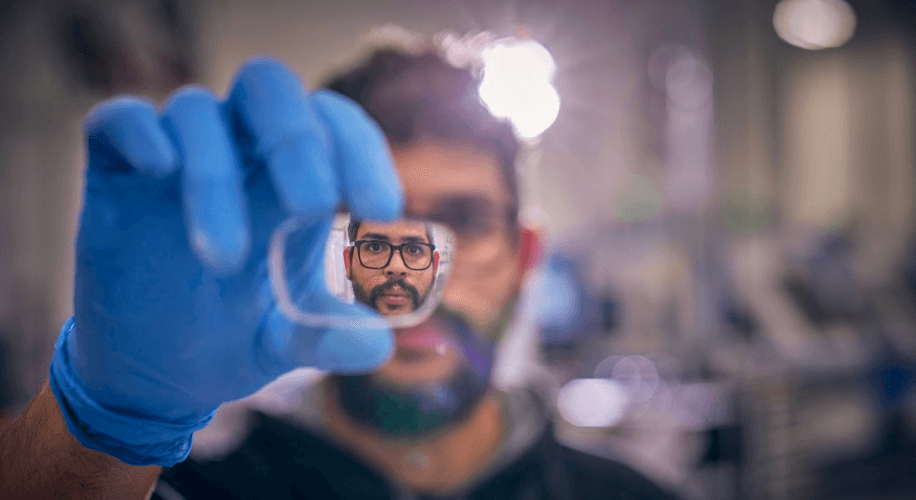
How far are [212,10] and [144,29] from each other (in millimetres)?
346

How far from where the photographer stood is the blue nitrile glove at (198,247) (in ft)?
1.45

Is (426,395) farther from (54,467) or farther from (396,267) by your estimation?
(54,467)

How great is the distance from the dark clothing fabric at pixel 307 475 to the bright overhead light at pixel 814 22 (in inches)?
123

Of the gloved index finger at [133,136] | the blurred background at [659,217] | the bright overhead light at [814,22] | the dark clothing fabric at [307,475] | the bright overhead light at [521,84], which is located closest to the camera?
the gloved index finger at [133,136]

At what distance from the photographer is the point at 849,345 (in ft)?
8.26

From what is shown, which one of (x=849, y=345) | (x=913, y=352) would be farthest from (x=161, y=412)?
(x=913, y=352)

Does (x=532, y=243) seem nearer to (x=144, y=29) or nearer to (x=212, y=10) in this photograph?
(x=212, y=10)

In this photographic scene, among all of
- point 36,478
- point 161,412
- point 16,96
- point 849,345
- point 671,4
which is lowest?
point 36,478

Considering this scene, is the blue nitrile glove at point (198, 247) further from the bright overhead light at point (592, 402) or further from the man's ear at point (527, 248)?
the bright overhead light at point (592, 402)

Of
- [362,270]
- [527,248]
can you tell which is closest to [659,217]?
[527,248]

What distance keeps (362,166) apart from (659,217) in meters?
2.10

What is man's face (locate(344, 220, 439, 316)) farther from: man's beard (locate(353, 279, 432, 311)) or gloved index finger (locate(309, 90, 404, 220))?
gloved index finger (locate(309, 90, 404, 220))

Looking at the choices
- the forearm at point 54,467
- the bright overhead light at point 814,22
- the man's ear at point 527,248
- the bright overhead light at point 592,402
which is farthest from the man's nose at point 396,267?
the bright overhead light at point 814,22

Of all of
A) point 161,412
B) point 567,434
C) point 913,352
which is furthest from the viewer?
point 913,352
